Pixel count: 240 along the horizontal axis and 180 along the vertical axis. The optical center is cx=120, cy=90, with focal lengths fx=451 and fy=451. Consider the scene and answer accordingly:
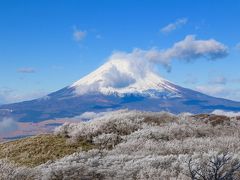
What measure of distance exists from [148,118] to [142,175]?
16.3 m

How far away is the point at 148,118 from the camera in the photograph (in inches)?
1374

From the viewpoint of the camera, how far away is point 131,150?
25469mm

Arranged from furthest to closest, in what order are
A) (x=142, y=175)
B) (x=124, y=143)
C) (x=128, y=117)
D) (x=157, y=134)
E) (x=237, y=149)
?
1. (x=128, y=117)
2. (x=157, y=134)
3. (x=124, y=143)
4. (x=237, y=149)
5. (x=142, y=175)

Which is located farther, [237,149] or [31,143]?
[31,143]

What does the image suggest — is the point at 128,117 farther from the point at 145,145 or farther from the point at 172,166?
the point at 172,166

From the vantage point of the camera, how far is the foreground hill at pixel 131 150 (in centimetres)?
1906

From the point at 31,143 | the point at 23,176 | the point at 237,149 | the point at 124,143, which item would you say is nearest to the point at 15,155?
the point at 31,143

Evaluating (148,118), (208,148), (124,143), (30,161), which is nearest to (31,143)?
(30,161)

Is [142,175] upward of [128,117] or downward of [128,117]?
downward

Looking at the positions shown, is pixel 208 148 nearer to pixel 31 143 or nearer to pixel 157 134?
pixel 157 134

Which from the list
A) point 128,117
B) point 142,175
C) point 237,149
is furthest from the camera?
point 128,117

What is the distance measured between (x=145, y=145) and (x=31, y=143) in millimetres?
8353

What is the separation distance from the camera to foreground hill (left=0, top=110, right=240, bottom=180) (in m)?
19.1

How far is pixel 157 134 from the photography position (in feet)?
94.9
